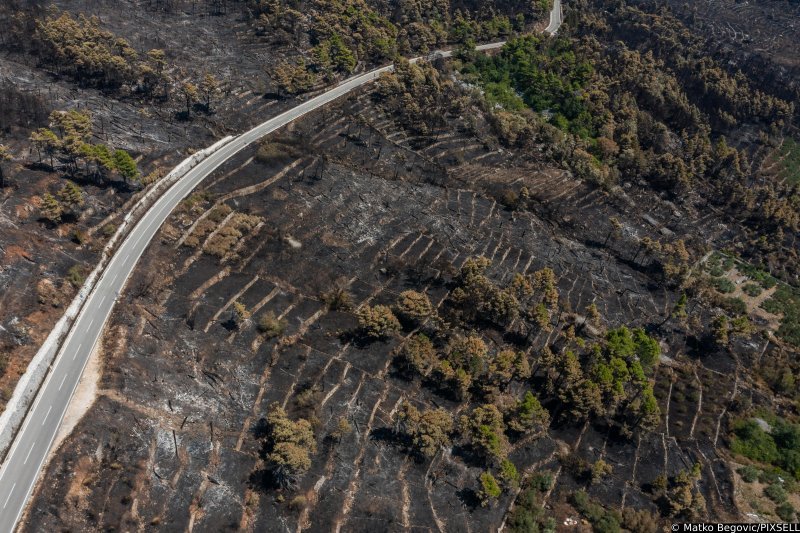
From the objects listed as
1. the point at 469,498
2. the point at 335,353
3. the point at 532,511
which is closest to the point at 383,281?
the point at 335,353

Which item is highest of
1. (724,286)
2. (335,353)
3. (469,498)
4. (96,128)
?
(724,286)

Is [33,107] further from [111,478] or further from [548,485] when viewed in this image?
[548,485]

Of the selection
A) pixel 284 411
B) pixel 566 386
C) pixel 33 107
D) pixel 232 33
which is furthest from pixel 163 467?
pixel 232 33

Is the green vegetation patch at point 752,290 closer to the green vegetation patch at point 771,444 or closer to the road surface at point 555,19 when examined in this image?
the green vegetation patch at point 771,444

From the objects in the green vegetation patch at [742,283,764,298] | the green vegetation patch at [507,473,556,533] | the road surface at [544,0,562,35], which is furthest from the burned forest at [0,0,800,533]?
the road surface at [544,0,562,35]

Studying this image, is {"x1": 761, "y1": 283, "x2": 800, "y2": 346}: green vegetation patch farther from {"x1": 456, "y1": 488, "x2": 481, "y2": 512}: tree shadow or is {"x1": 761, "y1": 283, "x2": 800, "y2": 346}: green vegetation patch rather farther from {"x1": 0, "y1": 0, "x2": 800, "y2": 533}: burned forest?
{"x1": 456, "y1": 488, "x2": 481, "y2": 512}: tree shadow

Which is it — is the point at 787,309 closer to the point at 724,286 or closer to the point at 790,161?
the point at 724,286
